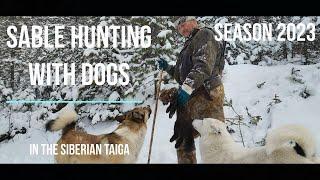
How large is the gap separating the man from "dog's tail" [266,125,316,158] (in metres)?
0.43

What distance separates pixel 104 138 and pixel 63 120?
13.8 inches

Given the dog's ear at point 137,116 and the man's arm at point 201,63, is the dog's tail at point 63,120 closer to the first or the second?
the dog's ear at point 137,116

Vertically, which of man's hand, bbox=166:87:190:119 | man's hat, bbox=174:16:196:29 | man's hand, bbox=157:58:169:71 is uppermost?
man's hat, bbox=174:16:196:29

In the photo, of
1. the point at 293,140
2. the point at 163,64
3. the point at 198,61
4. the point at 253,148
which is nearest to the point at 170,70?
the point at 163,64

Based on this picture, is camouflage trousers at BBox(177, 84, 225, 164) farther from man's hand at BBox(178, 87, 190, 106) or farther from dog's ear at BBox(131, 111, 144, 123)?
dog's ear at BBox(131, 111, 144, 123)

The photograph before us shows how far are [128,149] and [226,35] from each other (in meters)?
1.20

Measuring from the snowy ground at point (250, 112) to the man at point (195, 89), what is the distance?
7 centimetres

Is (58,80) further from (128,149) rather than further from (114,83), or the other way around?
(128,149)

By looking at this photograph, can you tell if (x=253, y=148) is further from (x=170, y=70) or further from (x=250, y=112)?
(x=170, y=70)

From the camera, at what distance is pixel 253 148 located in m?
5.27

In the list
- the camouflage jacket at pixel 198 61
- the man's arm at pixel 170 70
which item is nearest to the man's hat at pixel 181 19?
the camouflage jacket at pixel 198 61

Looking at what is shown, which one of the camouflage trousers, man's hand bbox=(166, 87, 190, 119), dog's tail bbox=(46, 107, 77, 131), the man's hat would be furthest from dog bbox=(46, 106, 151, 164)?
the man's hat

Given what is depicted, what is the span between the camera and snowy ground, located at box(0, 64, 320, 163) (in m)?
5.29
